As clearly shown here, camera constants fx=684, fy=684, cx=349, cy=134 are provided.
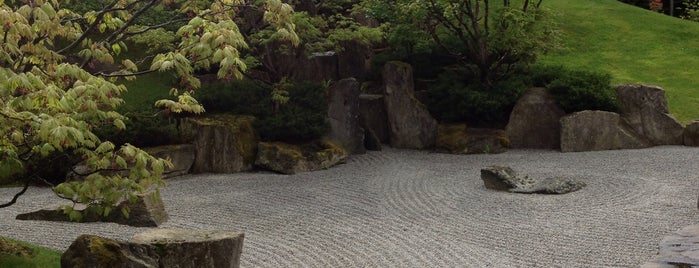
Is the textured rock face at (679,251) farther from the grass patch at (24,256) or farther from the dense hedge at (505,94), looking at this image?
the dense hedge at (505,94)

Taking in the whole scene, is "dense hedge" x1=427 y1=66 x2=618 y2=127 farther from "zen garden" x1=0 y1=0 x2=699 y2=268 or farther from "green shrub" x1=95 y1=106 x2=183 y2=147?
"green shrub" x1=95 y1=106 x2=183 y2=147

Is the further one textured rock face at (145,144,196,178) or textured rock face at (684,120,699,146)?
textured rock face at (684,120,699,146)

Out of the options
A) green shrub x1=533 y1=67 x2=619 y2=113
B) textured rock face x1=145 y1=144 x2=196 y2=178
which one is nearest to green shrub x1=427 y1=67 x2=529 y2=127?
green shrub x1=533 y1=67 x2=619 y2=113

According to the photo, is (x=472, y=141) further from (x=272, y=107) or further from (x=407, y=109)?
(x=272, y=107)

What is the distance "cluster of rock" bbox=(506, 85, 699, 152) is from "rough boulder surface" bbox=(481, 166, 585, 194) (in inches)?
215

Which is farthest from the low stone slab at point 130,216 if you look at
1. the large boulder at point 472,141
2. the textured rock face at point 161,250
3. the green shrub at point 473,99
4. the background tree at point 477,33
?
the background tree at point 477,33

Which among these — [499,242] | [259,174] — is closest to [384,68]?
[259,174]

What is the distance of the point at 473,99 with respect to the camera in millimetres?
20562

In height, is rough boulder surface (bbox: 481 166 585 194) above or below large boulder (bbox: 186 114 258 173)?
below

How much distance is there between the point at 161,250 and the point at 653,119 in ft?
54.5

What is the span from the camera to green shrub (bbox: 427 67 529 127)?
67.7 ft

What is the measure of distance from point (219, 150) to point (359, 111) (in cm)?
551

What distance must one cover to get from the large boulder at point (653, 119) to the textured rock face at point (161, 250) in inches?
612

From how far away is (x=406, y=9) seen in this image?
21.2m
